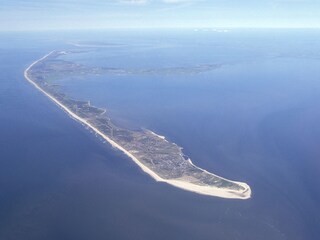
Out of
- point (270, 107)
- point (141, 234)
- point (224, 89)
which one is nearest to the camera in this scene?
point (141, 234)

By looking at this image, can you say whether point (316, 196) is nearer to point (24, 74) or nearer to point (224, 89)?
point (224, 89)

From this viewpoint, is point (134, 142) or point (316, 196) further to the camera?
point (134, 142)

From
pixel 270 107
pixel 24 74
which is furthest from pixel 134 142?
pixel 24 74

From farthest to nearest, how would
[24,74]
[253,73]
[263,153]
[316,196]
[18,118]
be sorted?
[253,73]
[24,74]
[18,118]
[263,153]
[316,196]

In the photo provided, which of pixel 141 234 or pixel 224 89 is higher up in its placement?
pixel 224 89

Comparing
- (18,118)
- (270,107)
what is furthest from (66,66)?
(270,107)

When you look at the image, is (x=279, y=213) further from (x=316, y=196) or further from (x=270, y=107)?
(x=270, y=107)
